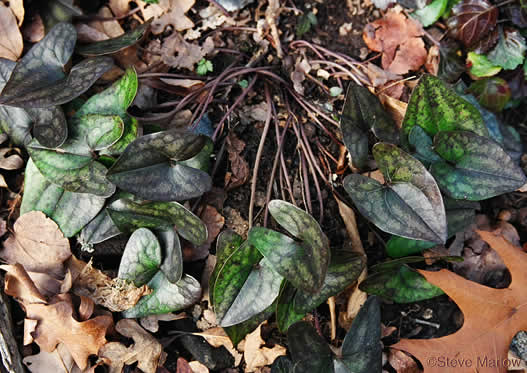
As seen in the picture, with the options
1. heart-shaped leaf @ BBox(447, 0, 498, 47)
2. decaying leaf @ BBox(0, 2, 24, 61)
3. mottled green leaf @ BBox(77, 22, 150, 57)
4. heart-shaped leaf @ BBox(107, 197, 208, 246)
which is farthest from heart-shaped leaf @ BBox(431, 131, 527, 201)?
decaying leaf @ BBox(0, 2, 24, 61)

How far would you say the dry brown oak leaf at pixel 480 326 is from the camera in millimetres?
1263

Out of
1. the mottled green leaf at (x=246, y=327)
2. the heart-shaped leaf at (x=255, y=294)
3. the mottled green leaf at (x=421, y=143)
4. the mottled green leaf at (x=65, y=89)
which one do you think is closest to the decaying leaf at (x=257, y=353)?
the mottled green leaf at (x=246, y=327)

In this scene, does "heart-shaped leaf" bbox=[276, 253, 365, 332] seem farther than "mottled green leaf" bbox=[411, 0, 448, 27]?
No

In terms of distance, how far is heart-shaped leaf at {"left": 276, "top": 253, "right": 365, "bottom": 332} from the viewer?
124cm

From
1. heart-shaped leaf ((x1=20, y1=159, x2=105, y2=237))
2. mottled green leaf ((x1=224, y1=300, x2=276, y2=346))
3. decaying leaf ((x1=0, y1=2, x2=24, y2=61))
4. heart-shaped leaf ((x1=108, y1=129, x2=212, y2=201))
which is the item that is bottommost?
mottled green leaf ((x1=224, y1=300, x2=276, y2=346))

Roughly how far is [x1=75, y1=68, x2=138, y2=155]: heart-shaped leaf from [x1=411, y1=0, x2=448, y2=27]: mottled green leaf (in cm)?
105

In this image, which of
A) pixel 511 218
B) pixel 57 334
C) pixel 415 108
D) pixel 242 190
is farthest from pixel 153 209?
pixel 511 218

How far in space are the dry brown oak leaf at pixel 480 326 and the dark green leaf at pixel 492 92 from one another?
1.78ft

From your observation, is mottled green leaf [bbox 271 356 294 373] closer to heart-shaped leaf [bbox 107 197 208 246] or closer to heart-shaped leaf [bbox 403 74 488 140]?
heart-shaped leaf [bbox 107 197 208 246]

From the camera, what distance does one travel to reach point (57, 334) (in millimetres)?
1289

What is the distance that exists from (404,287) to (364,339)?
0.23 m

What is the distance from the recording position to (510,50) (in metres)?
1.59

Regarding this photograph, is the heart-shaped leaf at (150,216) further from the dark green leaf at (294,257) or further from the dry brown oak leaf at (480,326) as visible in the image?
the dry brown oak leaf at (480,326)

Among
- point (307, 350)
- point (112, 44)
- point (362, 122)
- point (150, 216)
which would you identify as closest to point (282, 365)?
point (307, 350)
